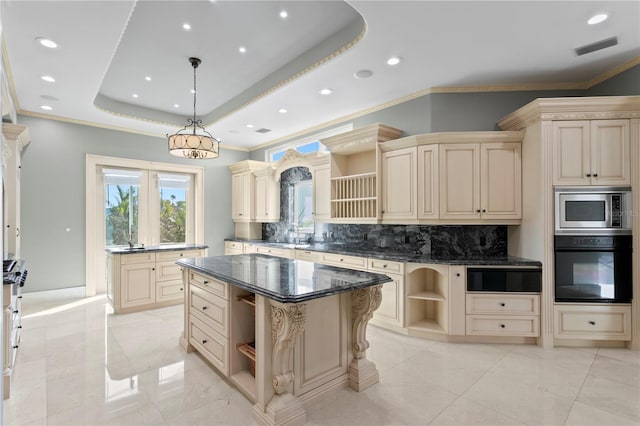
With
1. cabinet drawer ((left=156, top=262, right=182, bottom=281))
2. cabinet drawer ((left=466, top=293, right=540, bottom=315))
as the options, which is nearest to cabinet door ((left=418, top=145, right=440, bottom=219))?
cabinet drawer ((left=466, top=293, right=540, bottom=315))

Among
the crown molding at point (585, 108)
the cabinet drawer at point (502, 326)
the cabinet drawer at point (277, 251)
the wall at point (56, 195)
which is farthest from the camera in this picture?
the cabinet drawer at point (277, 251)

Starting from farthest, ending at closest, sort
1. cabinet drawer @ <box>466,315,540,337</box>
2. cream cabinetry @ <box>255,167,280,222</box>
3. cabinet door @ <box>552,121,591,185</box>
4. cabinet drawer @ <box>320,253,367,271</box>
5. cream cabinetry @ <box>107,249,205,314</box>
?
cream cabinetry @ <box>255,167,280,222</box>, cream cabinetry @ <box>107,249,205,314</box>, cabinet drawer @ <box>320,253,367,271</box>, cabinet drawer @ <box>466,315,540,337</box>, cabinet door @ <box>552,121,591,185</box>

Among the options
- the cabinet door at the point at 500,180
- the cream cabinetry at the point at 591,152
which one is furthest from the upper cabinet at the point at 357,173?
the cream cabinetry at the point at 591,152

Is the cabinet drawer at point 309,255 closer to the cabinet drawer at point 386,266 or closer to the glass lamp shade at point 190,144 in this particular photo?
the cabinet drawer at point 386,266

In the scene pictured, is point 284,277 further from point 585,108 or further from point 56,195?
point 56,195

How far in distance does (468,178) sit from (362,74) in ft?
5.49

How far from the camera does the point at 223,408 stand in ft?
8.38

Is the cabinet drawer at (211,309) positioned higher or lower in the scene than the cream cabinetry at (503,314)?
higher

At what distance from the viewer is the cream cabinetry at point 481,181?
156 inches

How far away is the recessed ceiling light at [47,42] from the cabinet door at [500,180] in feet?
14.6

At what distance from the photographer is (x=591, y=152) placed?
3.51 meters

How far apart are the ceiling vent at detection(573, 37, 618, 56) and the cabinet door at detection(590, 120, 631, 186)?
2.23 feet

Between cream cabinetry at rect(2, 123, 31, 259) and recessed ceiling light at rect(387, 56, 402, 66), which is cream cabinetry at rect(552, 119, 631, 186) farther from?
cream cabinetry at rect(2, 123, 31, 259)

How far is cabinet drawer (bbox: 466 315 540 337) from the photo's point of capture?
3623mm
